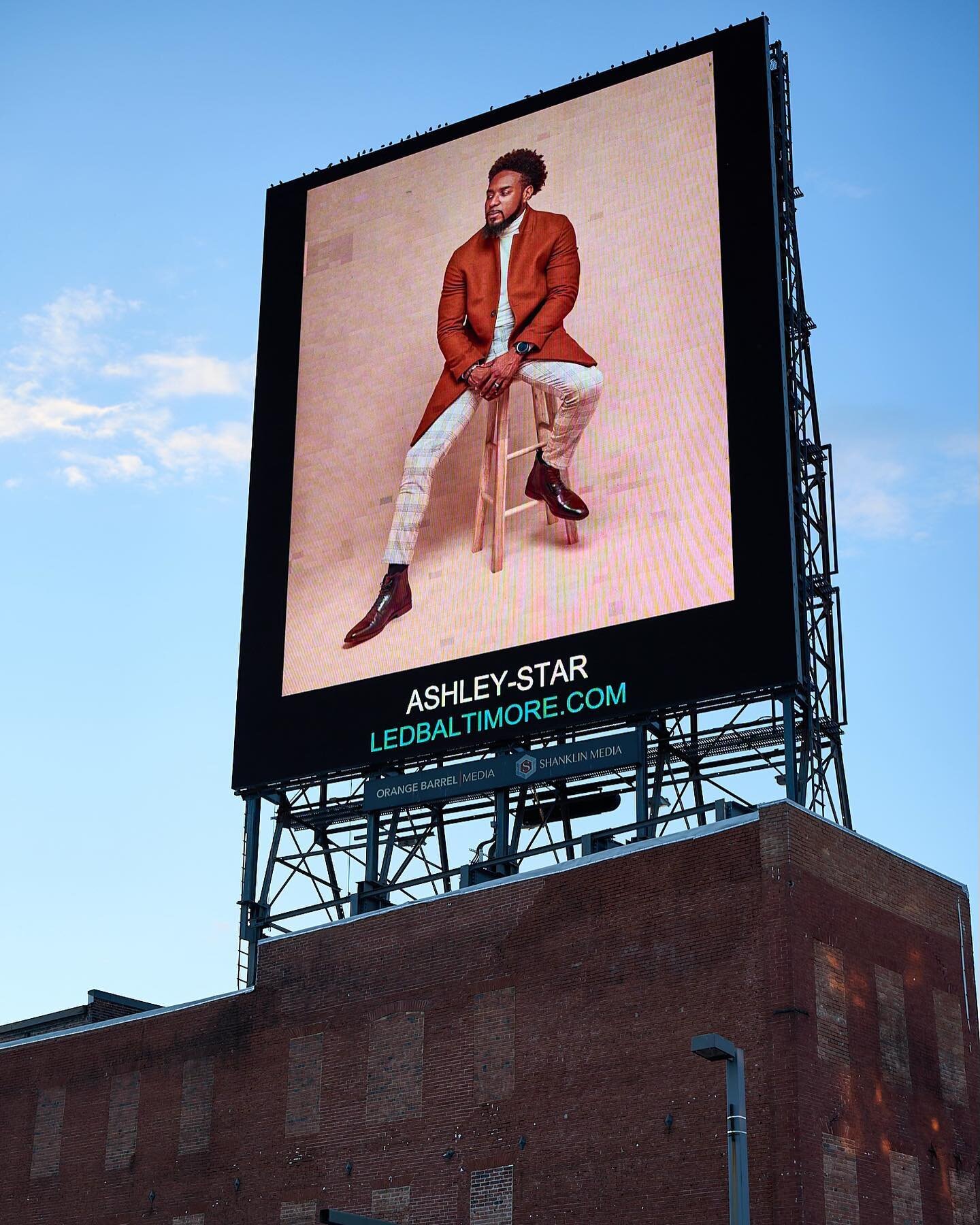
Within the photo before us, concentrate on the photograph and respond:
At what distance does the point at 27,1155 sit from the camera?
157 feet

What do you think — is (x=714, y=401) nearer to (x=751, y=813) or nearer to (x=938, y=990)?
(x=751, y=813)

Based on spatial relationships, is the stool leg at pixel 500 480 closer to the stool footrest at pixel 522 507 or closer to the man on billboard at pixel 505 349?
the stool footrest at pixel 522 507

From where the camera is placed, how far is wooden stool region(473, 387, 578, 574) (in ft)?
148

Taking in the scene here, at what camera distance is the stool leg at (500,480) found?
148 ft

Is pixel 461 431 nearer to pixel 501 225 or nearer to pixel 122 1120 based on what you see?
pixel 501 225

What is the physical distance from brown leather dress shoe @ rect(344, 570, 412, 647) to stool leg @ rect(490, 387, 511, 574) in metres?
2.33

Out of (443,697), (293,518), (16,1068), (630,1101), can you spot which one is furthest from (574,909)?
(16,1068)

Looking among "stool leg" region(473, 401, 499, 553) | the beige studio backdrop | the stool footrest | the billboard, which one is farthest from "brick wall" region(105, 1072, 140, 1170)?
the stool footrest

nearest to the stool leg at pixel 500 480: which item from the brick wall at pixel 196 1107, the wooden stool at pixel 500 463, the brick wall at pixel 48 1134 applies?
the wooden stool at pixel 500 463

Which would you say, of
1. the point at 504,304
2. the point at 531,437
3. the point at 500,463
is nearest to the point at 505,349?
the point at 504,304

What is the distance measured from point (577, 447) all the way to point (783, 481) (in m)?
5.30

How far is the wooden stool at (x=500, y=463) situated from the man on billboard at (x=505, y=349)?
0.64ft

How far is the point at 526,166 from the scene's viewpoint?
1922 inches

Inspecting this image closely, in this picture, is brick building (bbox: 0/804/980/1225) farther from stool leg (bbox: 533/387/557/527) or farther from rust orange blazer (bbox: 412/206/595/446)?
rust orange blazer (bbox: 412/206/595/446)
